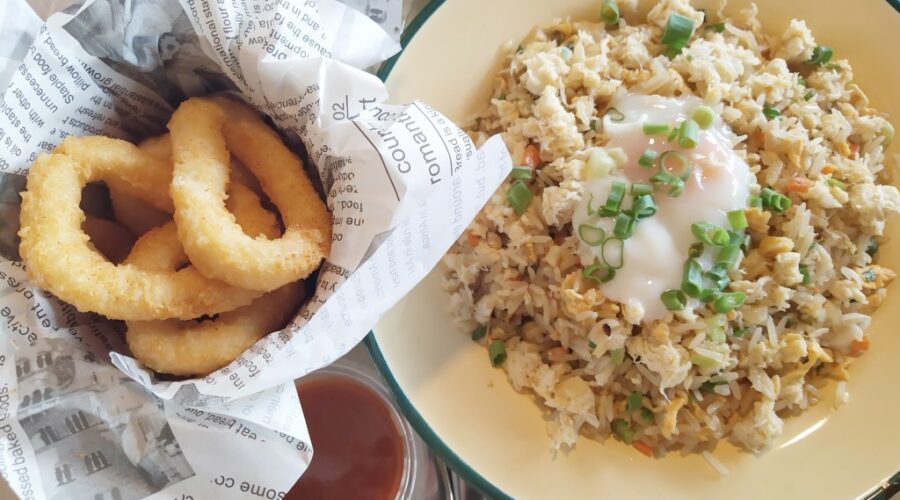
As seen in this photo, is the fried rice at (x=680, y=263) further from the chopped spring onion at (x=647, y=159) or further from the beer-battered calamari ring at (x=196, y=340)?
the beer-battered calamari ring at (x=196, y=340)

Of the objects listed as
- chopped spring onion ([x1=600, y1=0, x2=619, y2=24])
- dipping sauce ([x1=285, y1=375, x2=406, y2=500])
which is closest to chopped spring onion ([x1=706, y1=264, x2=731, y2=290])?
chopped spring onion ([x1=600, y1=0, x2=619, y2=24])

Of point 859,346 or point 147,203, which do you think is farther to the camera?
point 859,346

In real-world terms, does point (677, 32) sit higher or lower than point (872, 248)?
higher

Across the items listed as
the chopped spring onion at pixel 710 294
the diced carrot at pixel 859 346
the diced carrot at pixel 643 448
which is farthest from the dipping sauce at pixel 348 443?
the diced carrot at pixel 859 346

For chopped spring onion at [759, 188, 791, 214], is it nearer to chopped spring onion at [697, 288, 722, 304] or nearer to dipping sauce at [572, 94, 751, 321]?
dipping sauce at [572, 94, 751, 321]

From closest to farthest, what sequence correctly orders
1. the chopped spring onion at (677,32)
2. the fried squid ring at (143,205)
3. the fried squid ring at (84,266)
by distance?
1. the fried squid ring at (84,266)
2. the fried squid ring at (143,205)
3. the chopped spring onion at (677,32)

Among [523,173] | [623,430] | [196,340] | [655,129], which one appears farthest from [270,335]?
[655,129]

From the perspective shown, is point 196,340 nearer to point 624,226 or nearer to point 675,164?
point 624,226
